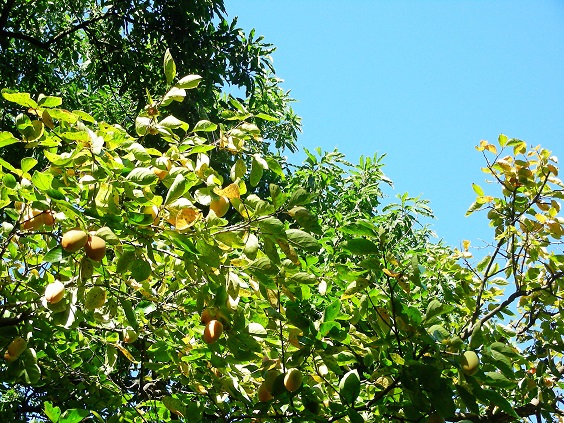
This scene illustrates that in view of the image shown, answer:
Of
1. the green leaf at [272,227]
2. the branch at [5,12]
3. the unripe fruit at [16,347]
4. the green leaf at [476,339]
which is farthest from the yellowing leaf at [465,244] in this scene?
the branch at [5,12]

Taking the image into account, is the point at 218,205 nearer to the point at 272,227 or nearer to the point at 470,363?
the point at 272,227

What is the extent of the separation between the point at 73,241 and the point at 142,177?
24cm

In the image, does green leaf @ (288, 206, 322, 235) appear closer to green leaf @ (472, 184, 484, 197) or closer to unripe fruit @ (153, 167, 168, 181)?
unripe fruit @ (153, 167, 168, 181)

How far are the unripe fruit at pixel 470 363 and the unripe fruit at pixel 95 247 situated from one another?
Result: 968 millimetres

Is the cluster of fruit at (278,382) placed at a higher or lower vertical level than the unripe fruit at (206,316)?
lower

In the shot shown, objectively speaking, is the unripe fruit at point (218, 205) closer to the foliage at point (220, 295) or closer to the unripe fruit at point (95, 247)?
the foliage at point (220, 295)

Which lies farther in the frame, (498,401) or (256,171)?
(256,171)

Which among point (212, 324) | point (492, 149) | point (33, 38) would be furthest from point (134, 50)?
point (212, 324)

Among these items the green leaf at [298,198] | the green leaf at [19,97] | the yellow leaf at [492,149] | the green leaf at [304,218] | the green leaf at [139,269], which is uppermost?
the yellow leaf at [492,149]

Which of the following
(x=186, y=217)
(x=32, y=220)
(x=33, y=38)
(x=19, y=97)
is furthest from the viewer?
(x=33, y=38)

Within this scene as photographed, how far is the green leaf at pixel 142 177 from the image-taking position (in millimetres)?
1520

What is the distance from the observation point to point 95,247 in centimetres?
147

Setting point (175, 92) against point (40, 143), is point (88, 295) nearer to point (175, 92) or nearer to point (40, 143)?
point (40, 143)

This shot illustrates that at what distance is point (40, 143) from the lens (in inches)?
69.1
